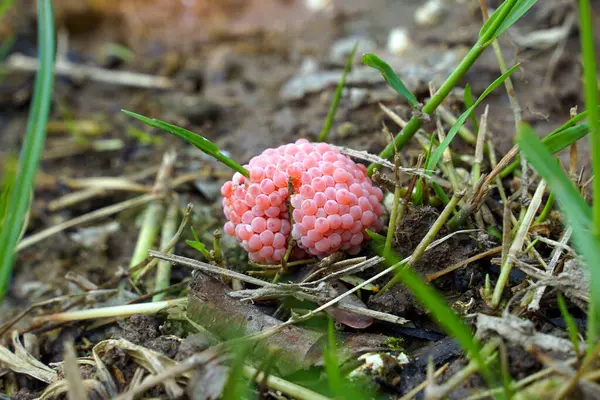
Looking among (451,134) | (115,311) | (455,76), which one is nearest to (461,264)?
(451,134)

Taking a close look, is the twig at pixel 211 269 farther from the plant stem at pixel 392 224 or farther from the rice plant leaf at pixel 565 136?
the rice plant leaf at pixel 565 136

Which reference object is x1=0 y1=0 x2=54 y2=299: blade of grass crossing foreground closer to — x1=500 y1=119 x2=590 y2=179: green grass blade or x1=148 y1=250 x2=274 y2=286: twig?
x1=148 y1=250 x2=274 y2=286: twig

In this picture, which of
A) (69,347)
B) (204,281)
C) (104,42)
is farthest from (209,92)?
(69,347)

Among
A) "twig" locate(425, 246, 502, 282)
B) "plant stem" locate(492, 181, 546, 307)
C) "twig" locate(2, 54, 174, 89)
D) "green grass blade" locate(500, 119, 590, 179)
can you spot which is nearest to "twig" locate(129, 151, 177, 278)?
"twig" locate(2, 54, 174, 89)

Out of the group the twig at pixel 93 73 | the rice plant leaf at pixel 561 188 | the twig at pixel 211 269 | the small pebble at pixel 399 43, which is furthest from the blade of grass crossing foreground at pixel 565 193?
the twig at pixel 93 73

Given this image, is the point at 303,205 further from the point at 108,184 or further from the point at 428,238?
the point at 108,184

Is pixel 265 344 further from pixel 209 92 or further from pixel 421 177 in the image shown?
pixel 209 92
